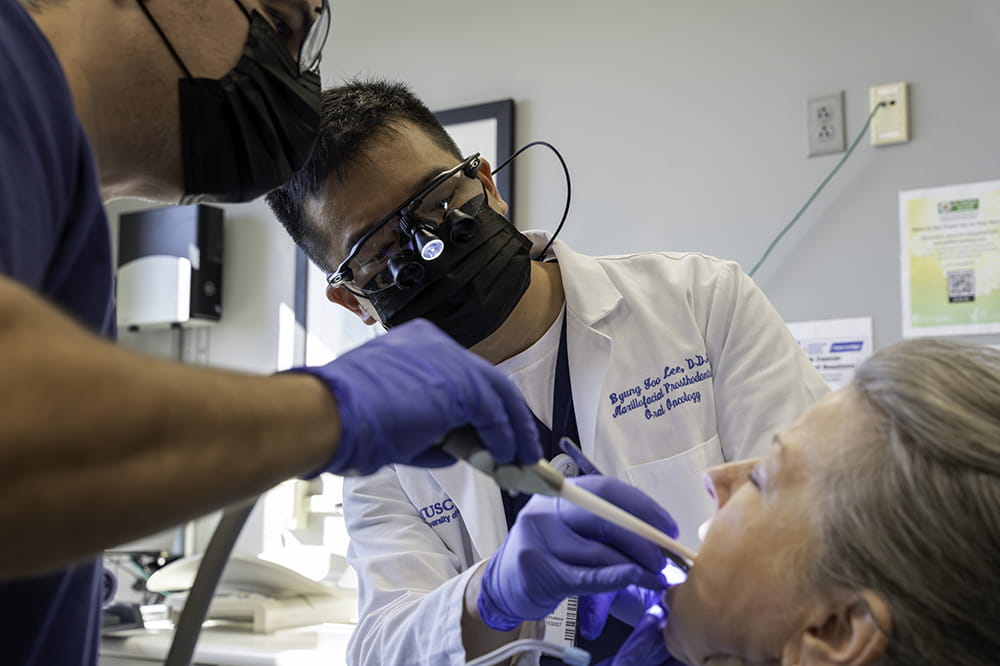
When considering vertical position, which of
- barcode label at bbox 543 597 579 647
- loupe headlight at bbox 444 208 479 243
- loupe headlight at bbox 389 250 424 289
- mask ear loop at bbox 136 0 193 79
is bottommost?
barcode label at bbox 543 597 579 647

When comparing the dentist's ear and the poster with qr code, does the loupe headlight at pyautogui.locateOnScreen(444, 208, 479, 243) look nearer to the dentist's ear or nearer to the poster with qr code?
the dentist's ear

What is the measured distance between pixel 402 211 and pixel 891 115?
4.80ft

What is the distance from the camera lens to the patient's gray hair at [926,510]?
0.94 m

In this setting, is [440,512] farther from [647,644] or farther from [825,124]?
[825,124]

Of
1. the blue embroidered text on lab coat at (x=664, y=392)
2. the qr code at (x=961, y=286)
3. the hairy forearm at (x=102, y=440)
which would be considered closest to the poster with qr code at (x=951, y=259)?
the qr code at (x=961, y=286)

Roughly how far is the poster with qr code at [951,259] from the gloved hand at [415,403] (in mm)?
1774

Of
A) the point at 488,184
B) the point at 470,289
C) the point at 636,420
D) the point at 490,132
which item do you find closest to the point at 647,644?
the point at 636,420

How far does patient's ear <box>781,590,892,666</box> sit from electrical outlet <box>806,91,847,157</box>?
1.74 m

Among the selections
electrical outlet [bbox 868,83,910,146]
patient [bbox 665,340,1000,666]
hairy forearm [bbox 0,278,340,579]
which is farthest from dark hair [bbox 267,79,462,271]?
electrical outlet [bbox 868,83,910,146]

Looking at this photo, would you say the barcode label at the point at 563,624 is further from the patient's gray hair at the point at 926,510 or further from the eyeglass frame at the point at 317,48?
the eyeglass frame at the point at 317,48

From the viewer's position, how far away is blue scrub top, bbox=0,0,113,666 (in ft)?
2.64

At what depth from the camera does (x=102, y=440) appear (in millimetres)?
560

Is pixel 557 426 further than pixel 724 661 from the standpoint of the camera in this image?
Yes

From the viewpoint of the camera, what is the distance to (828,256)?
247cm
